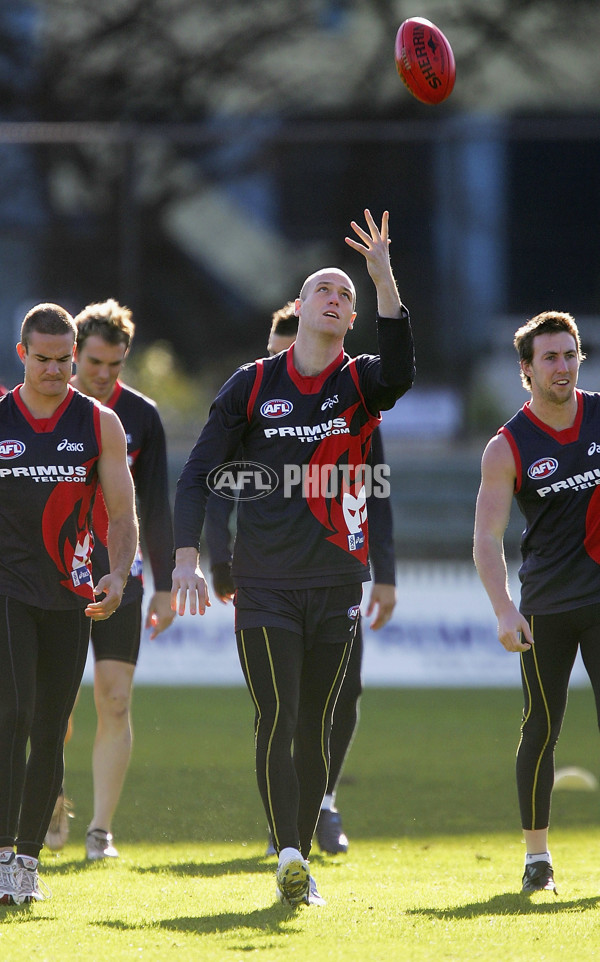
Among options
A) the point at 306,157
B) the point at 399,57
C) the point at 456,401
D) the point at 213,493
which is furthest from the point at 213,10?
the point at 213,493

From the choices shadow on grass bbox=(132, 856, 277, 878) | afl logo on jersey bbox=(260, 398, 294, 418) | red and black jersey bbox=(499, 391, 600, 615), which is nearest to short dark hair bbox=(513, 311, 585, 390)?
red and black jersey bbox=(499, 391, 600, 615)

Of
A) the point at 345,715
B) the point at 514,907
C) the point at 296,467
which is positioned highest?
Result: the point at 296,467

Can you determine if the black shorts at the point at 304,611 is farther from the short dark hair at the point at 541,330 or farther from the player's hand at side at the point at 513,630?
the short dark hair at the point at 541,330

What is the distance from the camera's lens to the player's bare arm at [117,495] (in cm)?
499

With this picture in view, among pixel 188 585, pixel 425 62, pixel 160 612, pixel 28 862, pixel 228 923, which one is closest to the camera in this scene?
pixel 228 923

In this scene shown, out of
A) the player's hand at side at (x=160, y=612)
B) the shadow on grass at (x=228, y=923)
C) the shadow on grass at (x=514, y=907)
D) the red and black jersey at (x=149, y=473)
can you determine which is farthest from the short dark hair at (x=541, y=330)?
the shadow on grass at (x=228, y=923)

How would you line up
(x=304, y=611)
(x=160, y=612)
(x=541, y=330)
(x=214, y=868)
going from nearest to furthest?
(x=304, y=611)
(x=541, y=330)
(x=214, y=868)
(x=160, y=612)

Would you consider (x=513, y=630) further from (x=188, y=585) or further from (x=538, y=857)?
(x=188, y=585)

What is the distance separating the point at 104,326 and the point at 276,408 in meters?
1.49

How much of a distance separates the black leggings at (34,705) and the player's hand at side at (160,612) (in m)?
1.35

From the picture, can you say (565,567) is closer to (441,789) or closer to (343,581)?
(343,581)

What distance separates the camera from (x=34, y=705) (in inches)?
192

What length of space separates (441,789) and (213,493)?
3.41 m

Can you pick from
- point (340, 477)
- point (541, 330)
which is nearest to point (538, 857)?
point (340, 477)
